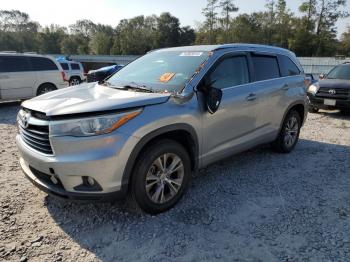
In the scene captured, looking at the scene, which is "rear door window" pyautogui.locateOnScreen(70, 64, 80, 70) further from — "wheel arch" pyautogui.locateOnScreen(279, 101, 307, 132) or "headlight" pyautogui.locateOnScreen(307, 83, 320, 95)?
"wheel arch" pyautogui.locateOnScreen(279, 101, 307, 132)

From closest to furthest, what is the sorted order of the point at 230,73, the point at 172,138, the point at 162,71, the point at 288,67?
the point at 172,138
the point at 162,71
the point at 230,73
the point at 288,67

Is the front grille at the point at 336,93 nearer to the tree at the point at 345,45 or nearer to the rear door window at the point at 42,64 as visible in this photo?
the rear door window at the point at 42,64

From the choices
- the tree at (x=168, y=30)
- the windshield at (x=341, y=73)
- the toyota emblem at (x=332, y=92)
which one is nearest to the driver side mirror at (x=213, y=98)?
the toyota emblem at (x=332, y=92)

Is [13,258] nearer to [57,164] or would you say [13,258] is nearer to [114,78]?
[57,164]

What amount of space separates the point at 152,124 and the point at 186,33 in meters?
71.9

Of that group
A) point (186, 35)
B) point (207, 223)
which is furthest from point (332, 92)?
point (186, 35)

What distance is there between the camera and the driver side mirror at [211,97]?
3551mm

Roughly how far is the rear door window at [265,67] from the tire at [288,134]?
2.76ft

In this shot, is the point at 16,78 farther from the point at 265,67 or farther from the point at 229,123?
the point at 229,123

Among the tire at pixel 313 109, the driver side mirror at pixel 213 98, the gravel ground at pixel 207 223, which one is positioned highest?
the driver side mirror at pixel 213 98

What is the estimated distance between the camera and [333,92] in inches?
355

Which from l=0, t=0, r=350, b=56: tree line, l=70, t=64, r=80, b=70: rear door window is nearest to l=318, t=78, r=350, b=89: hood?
l=70, t=64, r=80, b=70: rear door window

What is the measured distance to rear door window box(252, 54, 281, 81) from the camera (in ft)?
15.0

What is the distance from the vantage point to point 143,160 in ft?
10.2
